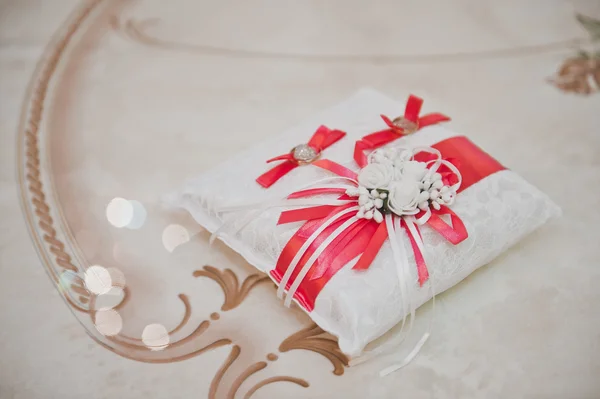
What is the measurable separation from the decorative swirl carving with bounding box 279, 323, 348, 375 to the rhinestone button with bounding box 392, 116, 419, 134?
51 cm

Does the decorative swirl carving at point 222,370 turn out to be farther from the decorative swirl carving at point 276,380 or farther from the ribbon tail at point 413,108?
the ribbon tail at point 413,108

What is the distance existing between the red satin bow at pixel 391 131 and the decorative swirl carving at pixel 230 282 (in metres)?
0.35

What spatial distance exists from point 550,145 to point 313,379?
3.35 ft

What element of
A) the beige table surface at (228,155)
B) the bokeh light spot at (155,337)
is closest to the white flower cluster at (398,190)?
the beige table surface at (228,155)

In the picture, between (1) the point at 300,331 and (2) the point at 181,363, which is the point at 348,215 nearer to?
(1) the point at 300,331

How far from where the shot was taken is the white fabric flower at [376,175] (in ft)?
3.89

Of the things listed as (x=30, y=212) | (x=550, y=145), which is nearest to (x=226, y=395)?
(x=30, y=212)

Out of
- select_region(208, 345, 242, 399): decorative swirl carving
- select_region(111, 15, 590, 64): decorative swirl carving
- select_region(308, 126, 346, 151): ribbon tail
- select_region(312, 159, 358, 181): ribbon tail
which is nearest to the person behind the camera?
select_region(208, 345, 242, 399): decorative swirl carving

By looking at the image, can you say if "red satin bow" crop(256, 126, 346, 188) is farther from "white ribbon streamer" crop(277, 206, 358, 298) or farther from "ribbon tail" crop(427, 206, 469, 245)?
"ribbon tail" crop(427, 206, 469, 245)

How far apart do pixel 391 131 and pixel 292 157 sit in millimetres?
251

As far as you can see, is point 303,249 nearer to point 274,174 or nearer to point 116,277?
point 274,174

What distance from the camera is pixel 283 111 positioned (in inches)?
72.6

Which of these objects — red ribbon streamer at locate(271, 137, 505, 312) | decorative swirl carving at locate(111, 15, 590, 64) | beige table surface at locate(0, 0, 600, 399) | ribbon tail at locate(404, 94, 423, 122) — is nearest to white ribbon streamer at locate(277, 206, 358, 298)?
red ribbon streamer at locate(271, 137, 505, 312)

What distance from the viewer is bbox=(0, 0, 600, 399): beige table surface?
1.17 meters
